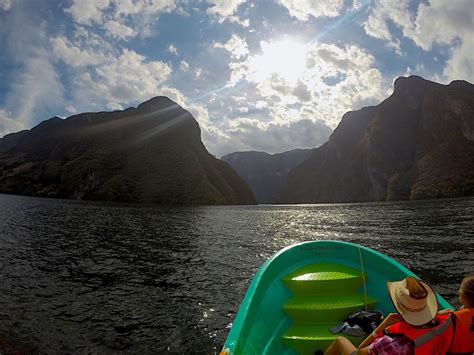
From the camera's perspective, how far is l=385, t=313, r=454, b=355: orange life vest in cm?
376

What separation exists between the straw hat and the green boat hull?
221 cm

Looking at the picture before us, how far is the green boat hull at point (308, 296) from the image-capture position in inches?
218

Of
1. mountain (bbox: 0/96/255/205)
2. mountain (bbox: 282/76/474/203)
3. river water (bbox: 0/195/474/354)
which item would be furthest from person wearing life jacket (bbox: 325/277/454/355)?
mountain (bbox: 282/76/474/203)

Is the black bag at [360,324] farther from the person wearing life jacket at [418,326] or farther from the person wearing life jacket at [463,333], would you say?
the person wearing life jacket at [463,333]

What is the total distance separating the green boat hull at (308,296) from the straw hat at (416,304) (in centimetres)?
221

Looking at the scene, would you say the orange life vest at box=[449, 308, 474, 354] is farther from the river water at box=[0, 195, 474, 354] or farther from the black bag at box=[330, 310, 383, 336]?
the river water at box=[0, 195, 474, 354]

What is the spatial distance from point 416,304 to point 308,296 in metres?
3.54

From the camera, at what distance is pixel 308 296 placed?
23.1ft

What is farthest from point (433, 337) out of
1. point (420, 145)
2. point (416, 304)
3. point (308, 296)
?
point (420, 145)

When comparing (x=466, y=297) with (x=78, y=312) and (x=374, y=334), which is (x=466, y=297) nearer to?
(x=374, y=334)

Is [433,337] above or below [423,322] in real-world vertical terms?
below

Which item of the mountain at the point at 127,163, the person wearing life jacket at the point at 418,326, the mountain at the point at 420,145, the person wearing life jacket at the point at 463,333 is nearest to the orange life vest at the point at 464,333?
the person wearing life jacket at the point at 463,333

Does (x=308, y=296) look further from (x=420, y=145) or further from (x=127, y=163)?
(x=420, y=145)

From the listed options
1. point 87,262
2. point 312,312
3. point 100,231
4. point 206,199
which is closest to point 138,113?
point 206,199
